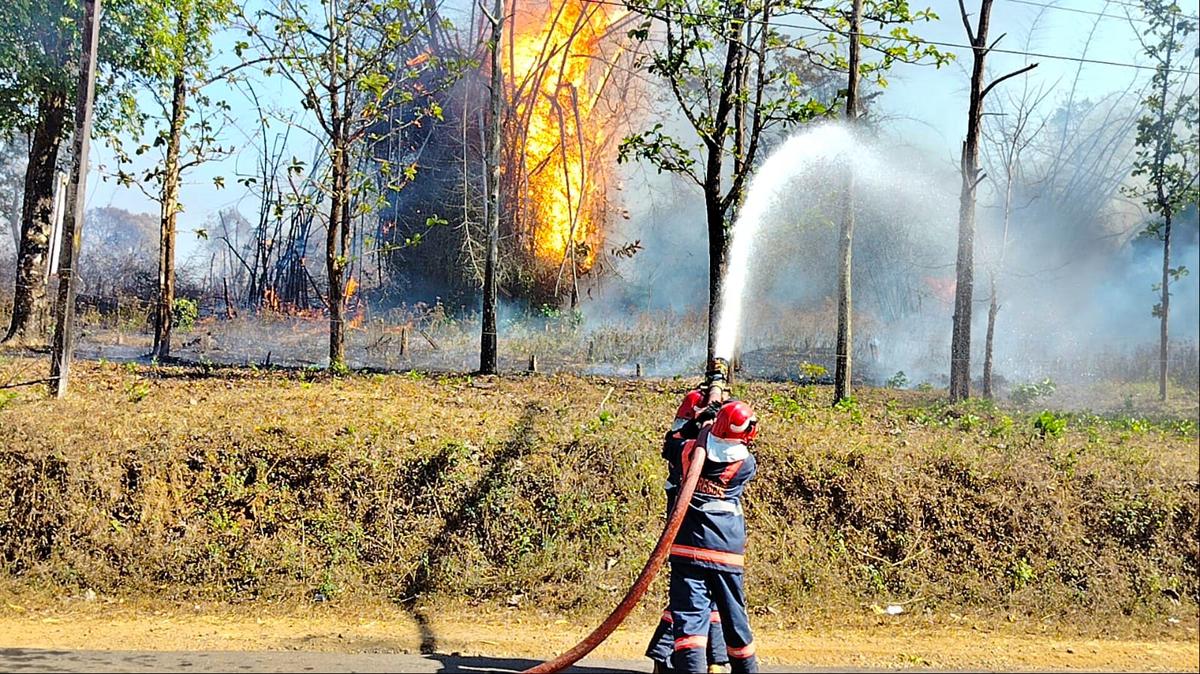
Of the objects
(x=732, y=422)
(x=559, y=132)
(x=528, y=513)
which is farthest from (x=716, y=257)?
(x=559, y=132)

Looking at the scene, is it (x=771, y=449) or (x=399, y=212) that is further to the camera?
(x=399, y=212)

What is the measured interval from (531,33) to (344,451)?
56.4 ft

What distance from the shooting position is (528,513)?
832 centimetres

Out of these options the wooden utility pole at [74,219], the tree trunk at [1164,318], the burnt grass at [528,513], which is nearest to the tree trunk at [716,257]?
the burnt grass at [528,513]

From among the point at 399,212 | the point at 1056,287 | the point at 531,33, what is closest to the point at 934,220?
the point at 1056,287

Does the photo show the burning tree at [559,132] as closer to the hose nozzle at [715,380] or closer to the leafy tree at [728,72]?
the leafy tree at [728,72]

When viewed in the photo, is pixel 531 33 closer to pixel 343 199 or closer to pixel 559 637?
pixel 343 199

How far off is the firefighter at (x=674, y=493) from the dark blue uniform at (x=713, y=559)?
5.4 inches

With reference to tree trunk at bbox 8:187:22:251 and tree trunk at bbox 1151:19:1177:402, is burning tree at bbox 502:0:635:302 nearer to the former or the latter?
tree trunk at bbox 1151:19:1177:402

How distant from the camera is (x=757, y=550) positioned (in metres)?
8.19

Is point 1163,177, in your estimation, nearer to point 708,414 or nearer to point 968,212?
point 968,212

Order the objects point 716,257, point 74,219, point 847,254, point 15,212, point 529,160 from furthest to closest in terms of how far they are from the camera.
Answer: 1. point 15,212
2. point 529,160
3. point 847,254
4. point 716,257
5. point 74,219

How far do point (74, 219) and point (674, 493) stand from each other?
901 cm

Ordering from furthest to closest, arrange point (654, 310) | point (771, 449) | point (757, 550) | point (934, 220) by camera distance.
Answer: point (934, 220) < point (654, 310) < point (771, 449) < point (757, 550)
